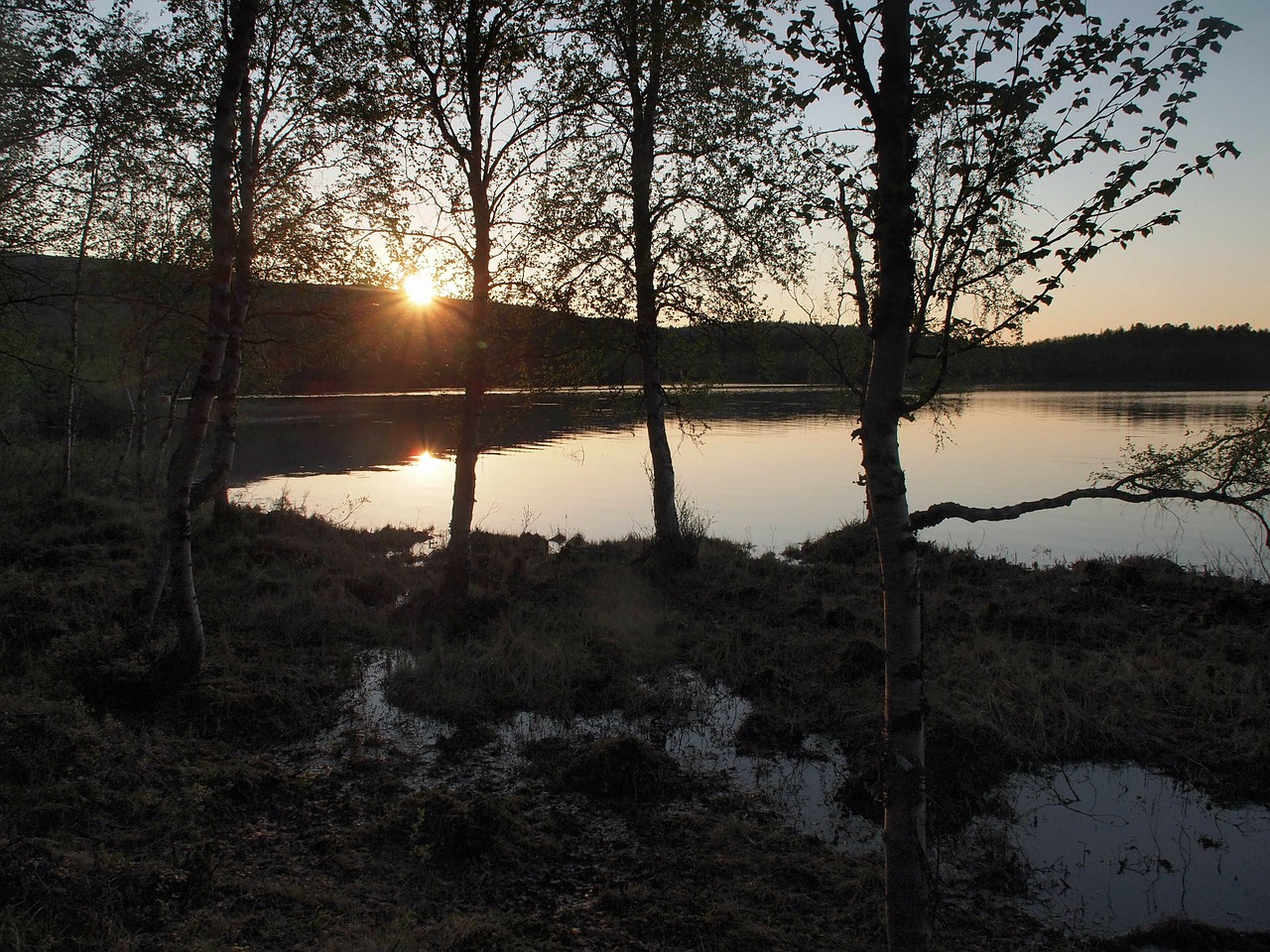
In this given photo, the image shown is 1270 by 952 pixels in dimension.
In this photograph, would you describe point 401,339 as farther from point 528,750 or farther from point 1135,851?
point 1135,851

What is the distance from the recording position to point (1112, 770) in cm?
784

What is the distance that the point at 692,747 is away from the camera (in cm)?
821

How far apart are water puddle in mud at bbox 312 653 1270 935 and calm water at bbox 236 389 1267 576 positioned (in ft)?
19.7

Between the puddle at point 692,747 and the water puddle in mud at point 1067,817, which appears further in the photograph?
the puddle at point 692,747

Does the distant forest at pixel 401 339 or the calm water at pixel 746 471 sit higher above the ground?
the distant forest at pixel 401 339

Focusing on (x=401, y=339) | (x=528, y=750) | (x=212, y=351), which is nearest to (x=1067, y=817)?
(x=528, y=750)

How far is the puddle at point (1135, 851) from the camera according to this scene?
5.57m

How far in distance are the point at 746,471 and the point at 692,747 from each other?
1063 inches

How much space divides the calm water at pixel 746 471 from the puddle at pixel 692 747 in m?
5.54

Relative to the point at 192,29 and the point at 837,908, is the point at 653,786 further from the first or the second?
the point at 192,29

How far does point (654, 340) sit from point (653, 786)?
30.6 ft

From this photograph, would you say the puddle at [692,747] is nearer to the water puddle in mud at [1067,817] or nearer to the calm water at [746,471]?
the water puddle in mud at [1067,817]

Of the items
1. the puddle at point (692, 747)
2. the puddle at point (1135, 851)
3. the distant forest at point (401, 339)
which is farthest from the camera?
the distant forest at point (401, 339)

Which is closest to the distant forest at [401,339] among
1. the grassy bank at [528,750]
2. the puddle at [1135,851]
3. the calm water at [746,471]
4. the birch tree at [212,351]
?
the birch tree at [212,351]
